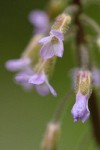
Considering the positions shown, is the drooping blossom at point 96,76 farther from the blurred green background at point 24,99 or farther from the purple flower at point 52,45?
the blurred green background at point 24,99

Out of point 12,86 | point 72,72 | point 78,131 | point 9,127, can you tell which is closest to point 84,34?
point 72,72

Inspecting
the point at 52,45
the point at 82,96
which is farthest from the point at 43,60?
the point at 82,96

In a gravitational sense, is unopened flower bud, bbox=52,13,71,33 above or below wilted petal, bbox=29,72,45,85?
above

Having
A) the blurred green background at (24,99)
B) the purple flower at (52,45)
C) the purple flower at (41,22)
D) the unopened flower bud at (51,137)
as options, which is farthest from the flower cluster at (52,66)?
the blurred green background at (24,99)

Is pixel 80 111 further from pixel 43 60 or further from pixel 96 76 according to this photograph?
pixel 96 76

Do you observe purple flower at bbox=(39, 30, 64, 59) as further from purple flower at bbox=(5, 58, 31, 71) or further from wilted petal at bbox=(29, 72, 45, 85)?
purple flower at bbox=(5, 58, 31, 71)

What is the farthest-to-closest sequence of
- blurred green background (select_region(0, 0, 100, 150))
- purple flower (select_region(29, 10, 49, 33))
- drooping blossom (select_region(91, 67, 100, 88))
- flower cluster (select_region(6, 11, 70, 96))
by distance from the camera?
blurred green background (select_region(0, 0, 100, 150)) → purple flower (select_region(29, 10, 49, 33)) → drooping blossom (select_region(91, 67, 100, 88)) → flower cluster (select_region(6, 11, 70, 96))

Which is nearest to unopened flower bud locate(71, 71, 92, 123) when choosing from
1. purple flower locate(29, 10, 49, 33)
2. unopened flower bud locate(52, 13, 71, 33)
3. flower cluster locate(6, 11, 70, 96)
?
flower cluster locate(6, 11, 70, 96)
